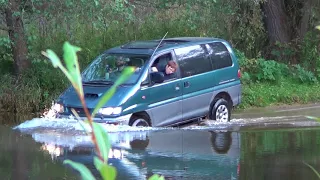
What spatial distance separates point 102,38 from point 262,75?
14.3ft

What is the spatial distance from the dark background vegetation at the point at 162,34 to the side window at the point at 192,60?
6.85ft

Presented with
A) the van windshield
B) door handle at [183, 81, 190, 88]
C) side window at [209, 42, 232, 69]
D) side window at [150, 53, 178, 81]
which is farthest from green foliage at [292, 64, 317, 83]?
the van windshield

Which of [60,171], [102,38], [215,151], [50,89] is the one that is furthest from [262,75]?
[60,171]

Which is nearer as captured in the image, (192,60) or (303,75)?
(192,60)

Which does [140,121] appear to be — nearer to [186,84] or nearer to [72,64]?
[186,84]

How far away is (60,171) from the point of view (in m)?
8.45

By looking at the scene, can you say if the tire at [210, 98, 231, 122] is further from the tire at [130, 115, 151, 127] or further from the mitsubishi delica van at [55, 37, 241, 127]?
the tire at [130, 115, 151, 127]

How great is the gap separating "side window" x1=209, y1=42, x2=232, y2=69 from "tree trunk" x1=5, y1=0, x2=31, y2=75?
13.6 ft

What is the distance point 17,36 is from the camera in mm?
15219

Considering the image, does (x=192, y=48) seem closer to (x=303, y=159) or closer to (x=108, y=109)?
(x=108, y=109)

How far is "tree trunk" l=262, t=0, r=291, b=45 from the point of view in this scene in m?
18.9

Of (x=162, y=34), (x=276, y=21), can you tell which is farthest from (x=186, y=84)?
(x=276, y=21)

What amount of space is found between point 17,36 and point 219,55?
4812 millimetres

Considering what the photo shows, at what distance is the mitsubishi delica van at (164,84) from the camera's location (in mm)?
11484
